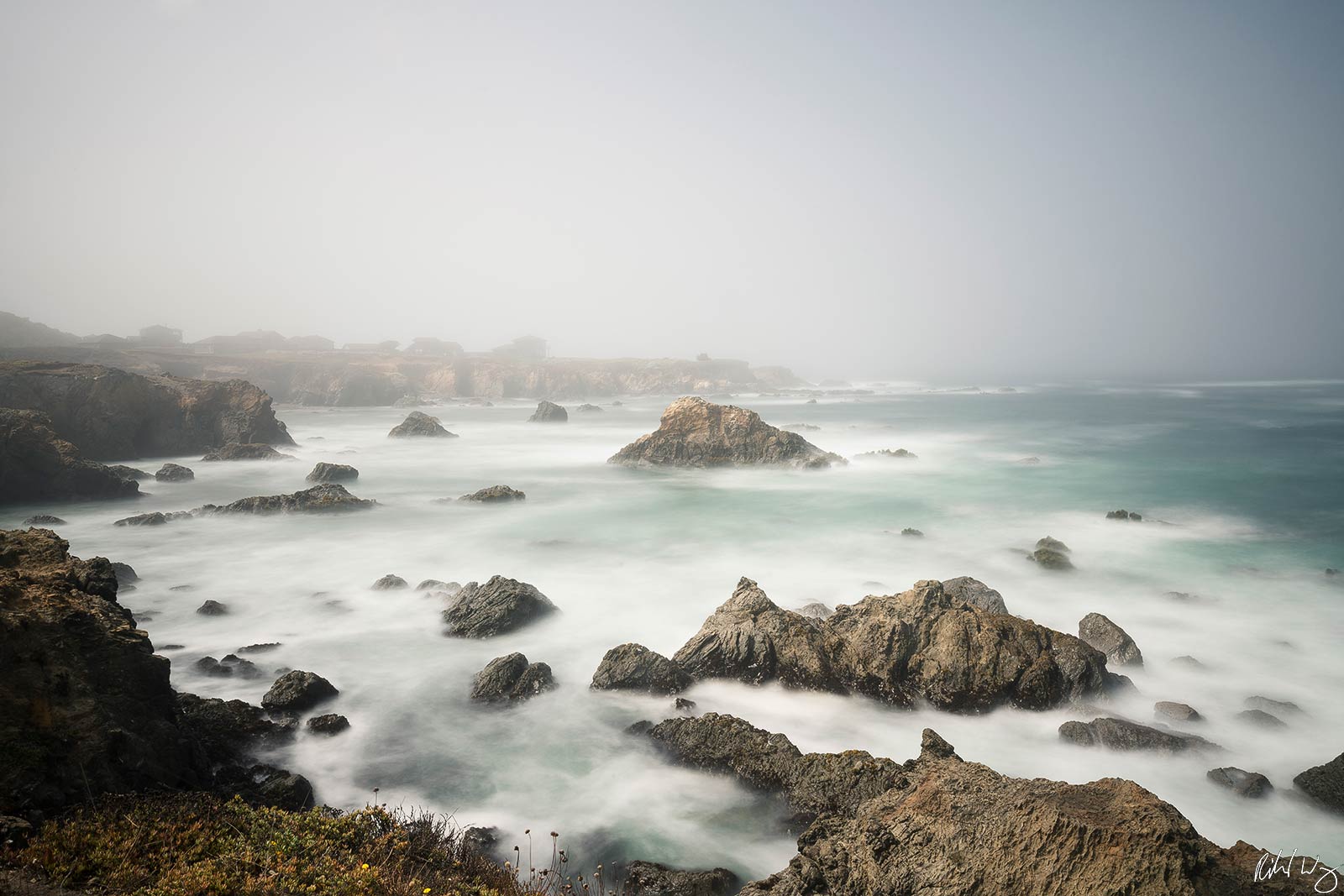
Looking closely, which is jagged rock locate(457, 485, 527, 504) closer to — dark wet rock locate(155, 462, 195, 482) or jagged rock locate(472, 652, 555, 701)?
dark wet rock locate(155, 462, 195, 482)

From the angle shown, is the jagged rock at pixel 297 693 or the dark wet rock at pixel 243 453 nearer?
the jagged rock at pixel 297 693

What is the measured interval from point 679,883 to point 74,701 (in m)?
6.32

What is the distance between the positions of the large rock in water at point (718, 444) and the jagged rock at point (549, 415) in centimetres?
2648

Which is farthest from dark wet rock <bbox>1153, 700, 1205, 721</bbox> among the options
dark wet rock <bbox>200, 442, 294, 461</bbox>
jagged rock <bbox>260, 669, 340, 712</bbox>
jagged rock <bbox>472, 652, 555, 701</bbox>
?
dark wet rock <bbox>200, 442, 294, 461</bbox>

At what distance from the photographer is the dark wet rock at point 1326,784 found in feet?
27.2

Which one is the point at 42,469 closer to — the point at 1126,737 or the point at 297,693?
the point at 297,693

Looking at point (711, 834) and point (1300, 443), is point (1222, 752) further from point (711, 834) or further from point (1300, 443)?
point (1300, 443)

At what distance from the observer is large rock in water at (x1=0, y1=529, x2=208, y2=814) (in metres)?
5.97

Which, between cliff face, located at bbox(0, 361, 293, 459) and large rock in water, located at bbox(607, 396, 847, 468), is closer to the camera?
cliff face, located at bbox(0, 361, 293, 459)

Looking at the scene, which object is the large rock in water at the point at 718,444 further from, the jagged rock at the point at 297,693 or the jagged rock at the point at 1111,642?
the jagged rock at the point at 297,693

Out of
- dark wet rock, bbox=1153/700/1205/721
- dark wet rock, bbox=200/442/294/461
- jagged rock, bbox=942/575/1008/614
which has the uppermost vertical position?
dark wet rock, bbox=200/442/294/461

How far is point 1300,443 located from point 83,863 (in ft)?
223

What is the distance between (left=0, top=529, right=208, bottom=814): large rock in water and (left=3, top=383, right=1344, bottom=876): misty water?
2151 mm

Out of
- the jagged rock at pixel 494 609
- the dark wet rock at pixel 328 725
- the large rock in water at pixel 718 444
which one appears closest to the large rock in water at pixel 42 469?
the jagged rock at pixel 494 609
